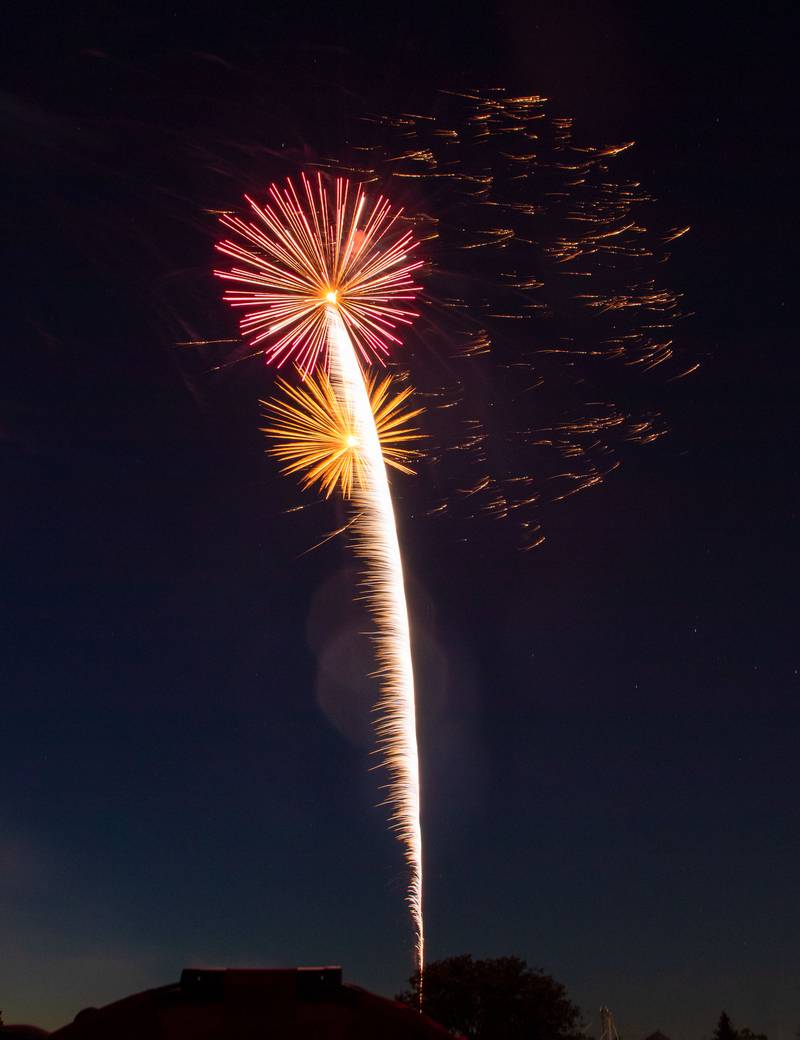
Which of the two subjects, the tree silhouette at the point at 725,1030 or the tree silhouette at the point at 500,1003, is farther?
the tree silhouette at the point at 725,1030

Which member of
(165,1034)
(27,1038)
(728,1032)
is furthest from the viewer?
(728,1032)

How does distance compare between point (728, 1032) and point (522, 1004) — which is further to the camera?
point (728, 1032)

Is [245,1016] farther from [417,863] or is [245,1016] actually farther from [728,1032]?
[728,1032]

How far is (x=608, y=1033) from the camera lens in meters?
44.5

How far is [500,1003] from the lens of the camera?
39031 mm

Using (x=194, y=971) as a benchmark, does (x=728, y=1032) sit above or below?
above

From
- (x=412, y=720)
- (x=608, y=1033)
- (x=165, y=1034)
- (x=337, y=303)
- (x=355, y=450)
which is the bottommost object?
(x=165, y=1034)

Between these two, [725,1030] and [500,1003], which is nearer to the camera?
[500,1003]

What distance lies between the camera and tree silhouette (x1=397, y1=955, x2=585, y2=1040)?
124 ft

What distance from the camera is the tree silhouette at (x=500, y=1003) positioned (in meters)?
37.8

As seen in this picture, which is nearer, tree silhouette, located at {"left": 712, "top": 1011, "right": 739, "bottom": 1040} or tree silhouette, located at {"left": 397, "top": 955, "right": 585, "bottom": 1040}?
tree silhouette, located at {"left": 397, "top": 955, "right": 585, "bottom": 1040}

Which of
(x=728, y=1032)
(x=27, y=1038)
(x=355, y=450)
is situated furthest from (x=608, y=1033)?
(x=728, y=1032)

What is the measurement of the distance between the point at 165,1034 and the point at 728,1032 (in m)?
99.3

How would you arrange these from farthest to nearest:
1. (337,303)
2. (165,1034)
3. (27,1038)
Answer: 1. (337,303)
2. (27,1038)
3. (165,1034)
